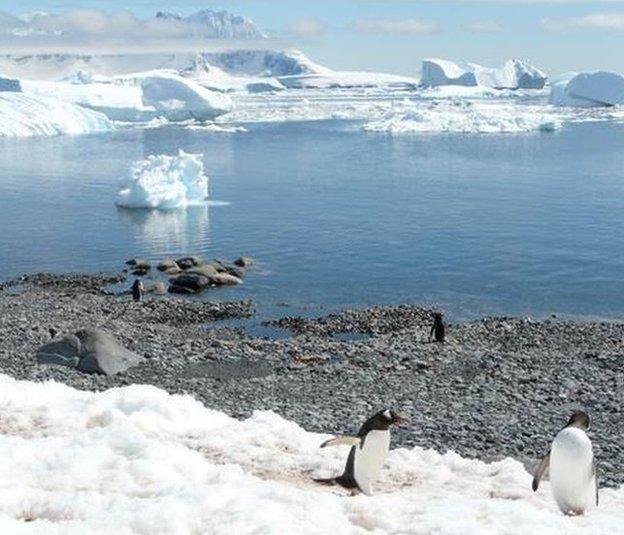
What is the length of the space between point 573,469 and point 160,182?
4073 cm

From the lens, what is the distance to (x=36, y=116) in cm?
8844

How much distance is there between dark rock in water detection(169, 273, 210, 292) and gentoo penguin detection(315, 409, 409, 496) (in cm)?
2186

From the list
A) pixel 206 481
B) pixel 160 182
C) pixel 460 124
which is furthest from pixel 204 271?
pixel 460 124

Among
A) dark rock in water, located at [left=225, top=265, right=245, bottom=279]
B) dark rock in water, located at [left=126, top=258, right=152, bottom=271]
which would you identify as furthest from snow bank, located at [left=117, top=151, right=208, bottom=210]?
dark rock in water, located at [left=225, top=265, right=245, bottom=279]

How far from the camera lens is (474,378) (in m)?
19.5

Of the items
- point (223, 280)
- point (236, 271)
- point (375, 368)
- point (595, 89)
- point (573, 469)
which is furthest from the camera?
point (595, 89)

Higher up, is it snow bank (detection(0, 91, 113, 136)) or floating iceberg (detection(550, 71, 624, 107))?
floating iceberg (detection(550, 71, 624, 107))

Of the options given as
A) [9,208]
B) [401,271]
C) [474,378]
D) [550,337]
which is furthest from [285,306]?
[9,208]

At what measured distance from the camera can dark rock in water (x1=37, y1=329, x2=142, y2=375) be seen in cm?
1867

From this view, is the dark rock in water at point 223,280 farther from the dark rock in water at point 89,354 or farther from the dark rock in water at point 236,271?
the dark rock in water at point 89,354

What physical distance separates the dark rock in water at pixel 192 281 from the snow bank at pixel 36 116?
61.3 meters

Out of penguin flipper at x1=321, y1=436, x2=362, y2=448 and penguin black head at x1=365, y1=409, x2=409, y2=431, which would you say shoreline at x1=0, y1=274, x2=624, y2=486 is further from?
penguin flipper at x1=321, y1=436, x2=362, y2=448

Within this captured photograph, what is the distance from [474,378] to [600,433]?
4383 mm

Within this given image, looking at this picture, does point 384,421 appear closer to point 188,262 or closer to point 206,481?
point 206,481
